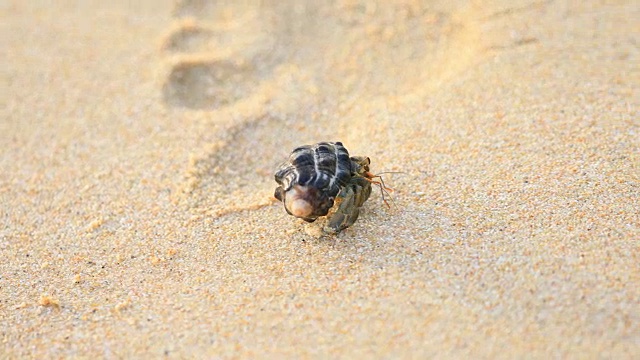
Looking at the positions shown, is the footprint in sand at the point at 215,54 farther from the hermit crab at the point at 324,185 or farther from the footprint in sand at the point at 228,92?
the hermit crab at the point at 324,185

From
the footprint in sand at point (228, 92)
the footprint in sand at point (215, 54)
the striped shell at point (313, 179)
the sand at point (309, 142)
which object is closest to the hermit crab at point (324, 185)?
the striped shell at point (313, 179)

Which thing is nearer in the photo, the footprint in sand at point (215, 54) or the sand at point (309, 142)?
the sand at point (309, 142)

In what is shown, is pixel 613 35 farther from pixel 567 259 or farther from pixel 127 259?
pixel 127 259

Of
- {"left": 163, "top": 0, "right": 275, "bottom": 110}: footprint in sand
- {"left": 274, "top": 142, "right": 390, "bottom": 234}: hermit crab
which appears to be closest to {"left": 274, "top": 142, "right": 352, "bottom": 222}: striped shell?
{"left": 274, "top": 142, "right": 390, "bottom": 234}: hermit crab

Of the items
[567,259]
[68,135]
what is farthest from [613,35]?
[68,135]

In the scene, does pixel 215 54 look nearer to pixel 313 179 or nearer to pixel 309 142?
pixel 309 142
